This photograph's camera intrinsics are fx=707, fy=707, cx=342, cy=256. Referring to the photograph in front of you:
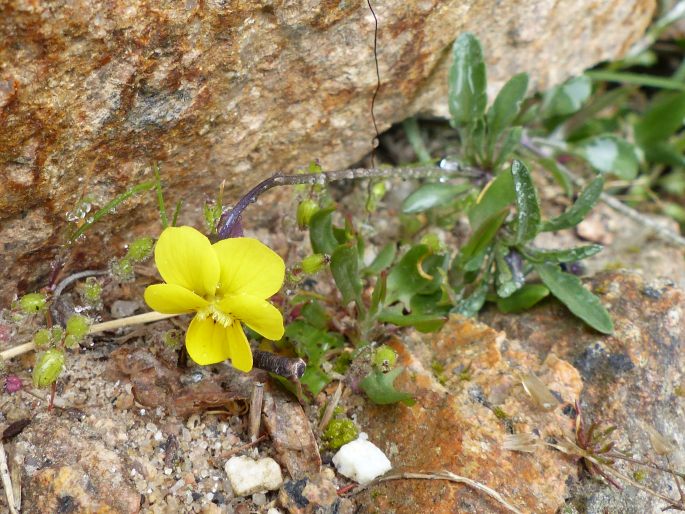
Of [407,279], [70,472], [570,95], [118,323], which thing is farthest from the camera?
[570,95]

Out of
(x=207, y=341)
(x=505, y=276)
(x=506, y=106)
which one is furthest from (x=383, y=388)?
(x=506, y=106)

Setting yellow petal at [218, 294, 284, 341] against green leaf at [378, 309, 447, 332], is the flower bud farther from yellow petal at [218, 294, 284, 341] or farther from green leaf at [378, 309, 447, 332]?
green leaf at [378, 309, 447, 332]

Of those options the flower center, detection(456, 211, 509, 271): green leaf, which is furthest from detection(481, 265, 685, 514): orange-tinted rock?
the flower center

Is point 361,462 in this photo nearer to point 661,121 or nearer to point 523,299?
point 523,299

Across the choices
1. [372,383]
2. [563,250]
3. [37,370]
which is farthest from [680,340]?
[37,370]

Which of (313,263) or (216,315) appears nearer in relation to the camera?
(216,315)

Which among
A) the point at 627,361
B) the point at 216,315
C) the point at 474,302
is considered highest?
the point at 216,315
